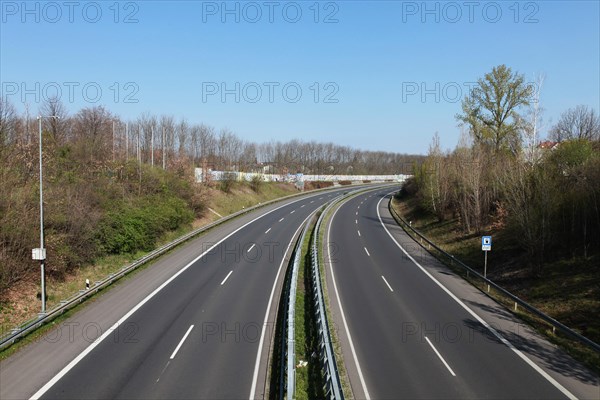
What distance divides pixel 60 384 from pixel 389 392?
351 inches

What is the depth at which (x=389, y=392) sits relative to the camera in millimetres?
11430

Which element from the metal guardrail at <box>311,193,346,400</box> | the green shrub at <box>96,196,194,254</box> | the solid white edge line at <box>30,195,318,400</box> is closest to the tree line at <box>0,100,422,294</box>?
the green shrub at <box>96,196,194,254</box>

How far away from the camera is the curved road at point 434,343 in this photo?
38.8 feet

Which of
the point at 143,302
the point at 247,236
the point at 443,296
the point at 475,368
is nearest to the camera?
the point at 475,368

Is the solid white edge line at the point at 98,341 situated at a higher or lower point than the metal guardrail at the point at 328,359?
lower

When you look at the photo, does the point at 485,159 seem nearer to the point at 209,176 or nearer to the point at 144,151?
the point at 209,176

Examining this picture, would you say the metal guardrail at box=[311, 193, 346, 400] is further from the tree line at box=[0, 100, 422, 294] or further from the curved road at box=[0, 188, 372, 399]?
the tree line at box=[0, 100, 422, 294]

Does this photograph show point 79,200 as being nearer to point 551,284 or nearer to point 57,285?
point 57,285

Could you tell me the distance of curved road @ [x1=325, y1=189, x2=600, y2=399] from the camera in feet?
38.8

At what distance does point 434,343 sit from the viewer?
14883 millimetres

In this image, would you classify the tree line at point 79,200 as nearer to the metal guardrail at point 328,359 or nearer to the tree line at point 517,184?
the metal guardrail at point 328,359

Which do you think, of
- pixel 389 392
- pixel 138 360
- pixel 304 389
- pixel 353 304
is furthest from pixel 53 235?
pixel 389 392

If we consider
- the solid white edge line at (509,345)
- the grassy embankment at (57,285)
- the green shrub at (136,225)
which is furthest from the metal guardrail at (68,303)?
the solid white edge line at (509,345)

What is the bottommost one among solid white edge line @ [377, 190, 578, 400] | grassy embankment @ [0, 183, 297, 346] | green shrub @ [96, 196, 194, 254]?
solid white edge line @ [377, 190, 578, 400]
